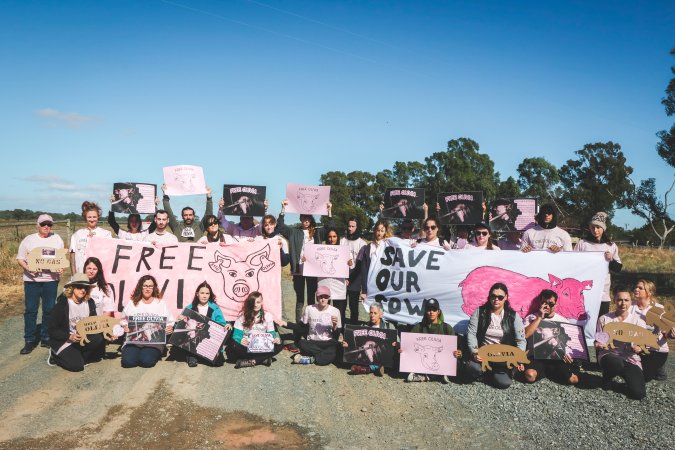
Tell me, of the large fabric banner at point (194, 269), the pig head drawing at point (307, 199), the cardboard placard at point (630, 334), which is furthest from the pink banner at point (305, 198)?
the cardboard placard at point (630, 334)

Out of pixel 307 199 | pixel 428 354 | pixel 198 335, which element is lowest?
pixel 428 354

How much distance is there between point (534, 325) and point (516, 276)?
3.16ft

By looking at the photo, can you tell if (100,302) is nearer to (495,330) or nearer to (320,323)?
(320,323)

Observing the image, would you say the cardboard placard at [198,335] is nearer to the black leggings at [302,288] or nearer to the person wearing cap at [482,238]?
the black leggings at [302,288]

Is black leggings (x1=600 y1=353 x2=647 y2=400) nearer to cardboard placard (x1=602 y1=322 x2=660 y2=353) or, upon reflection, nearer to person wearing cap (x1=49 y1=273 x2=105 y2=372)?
cardboard placard (x1=602 y1=322 x2=660 y2=353)

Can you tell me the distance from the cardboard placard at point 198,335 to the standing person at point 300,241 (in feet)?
4.86

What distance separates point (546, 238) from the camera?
754 centimetres

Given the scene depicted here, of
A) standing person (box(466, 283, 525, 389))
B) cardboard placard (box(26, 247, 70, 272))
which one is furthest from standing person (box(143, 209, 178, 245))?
standing person (box(466, 283, 525, 389))

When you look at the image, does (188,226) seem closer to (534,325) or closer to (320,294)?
(320,294)

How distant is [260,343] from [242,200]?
258 cm

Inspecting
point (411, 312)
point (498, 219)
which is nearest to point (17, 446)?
point (411, 312)

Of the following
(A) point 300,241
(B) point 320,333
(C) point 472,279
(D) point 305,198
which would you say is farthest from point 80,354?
(C) point 472,279

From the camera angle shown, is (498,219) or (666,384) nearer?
(666,384)

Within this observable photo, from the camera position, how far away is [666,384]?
21.5ft
